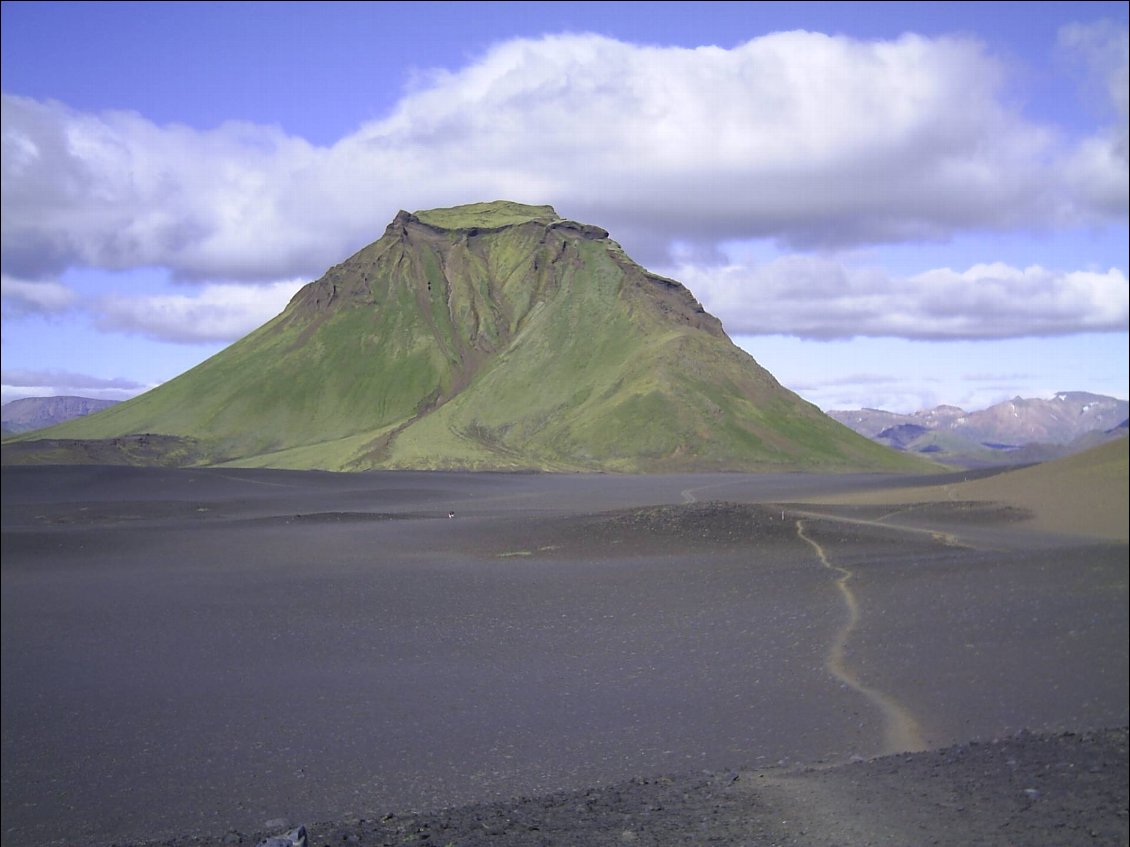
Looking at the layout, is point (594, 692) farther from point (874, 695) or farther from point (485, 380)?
point (485, 380)

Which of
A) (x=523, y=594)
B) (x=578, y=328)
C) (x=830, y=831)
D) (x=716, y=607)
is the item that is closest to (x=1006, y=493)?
(x=716, y=607)

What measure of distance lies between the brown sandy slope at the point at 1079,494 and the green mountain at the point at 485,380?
68.0 m

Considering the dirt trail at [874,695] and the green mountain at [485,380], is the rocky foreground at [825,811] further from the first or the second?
the green mountain at [485,380]

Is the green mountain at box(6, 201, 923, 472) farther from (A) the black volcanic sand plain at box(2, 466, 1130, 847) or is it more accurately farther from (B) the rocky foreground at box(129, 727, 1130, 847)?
(B) the rocky foreground at box(129, 727, 1130, 847)

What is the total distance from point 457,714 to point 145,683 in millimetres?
5776

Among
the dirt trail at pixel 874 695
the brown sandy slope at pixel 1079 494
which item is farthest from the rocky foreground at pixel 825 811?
the brown sandy slope at pixel 1079 494

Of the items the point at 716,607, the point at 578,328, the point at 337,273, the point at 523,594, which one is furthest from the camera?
the point at 337,273

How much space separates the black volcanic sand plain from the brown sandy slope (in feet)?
1.82

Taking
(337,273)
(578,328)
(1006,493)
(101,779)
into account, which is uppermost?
(337,273)

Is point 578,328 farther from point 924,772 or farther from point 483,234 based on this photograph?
point 924,772

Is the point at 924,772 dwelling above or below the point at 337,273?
below

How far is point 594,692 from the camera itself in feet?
48.3

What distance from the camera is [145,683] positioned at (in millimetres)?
15750

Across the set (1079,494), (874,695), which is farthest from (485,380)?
(874,695)
